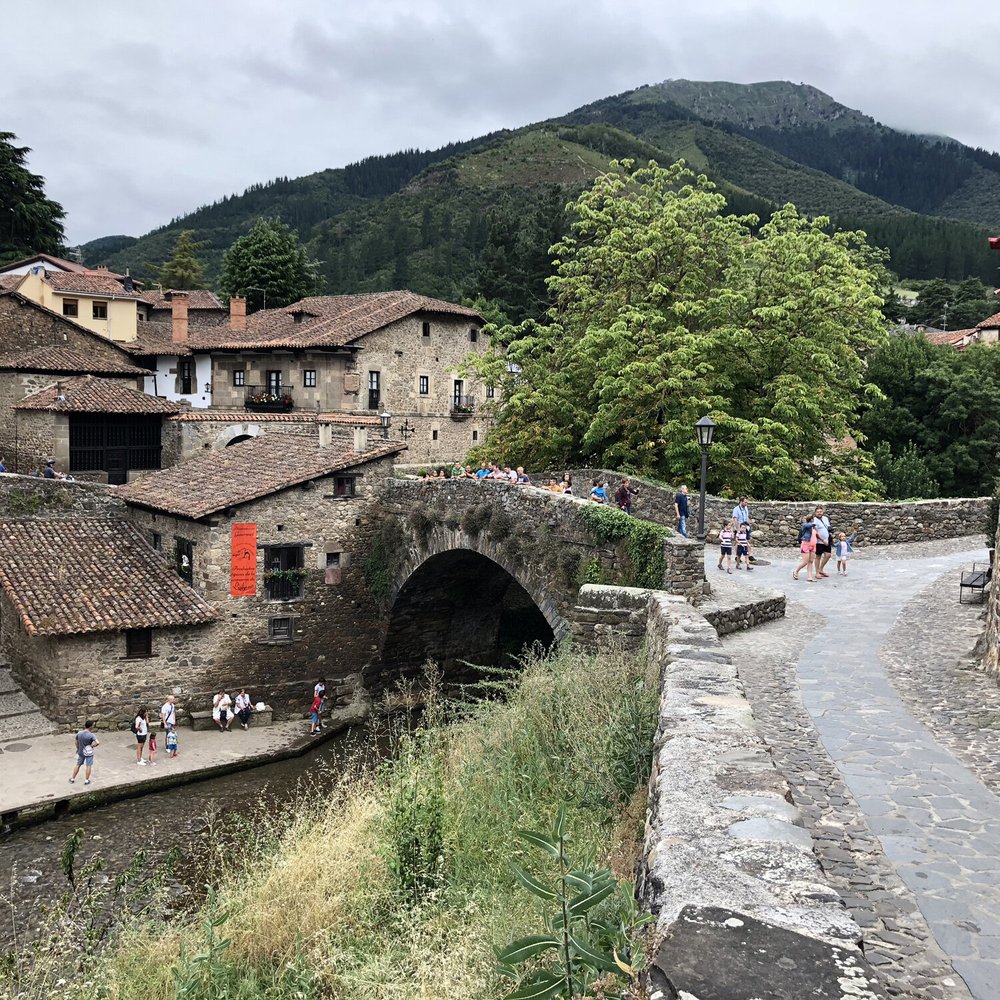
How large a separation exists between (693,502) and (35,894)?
16.7 metres

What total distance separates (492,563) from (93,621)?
34.4ft

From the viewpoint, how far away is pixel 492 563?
2580cm

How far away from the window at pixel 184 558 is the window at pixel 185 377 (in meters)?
21.9

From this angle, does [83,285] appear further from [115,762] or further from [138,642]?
[115,762]

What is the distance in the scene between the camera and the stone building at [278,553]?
76.5ft

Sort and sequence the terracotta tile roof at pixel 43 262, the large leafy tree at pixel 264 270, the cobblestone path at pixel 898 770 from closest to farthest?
the cobblestone path at pixel 898 770 → the terracotta tile roof at pixel 43 262 → the large leafy tree at pixel 264 270

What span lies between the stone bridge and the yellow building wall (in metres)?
26.7

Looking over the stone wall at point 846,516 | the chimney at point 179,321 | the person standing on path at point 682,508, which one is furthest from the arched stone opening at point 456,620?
the chimney at point 179,321

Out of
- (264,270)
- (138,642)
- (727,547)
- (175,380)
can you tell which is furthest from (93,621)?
(264,270)

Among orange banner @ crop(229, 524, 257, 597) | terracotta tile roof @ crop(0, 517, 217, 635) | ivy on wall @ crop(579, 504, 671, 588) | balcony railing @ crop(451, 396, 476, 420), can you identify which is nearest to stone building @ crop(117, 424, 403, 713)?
orange banner @ crop(229, 524, 257, 597)

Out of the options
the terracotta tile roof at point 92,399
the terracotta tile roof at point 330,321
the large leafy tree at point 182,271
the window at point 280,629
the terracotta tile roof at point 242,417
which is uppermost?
the large leafy tree at point 182,271

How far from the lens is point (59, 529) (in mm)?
24531

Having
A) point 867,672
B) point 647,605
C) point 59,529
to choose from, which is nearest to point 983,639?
point 867,672

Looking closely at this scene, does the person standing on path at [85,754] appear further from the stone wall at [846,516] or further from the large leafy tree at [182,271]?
the large leafy tree at [182,271]
